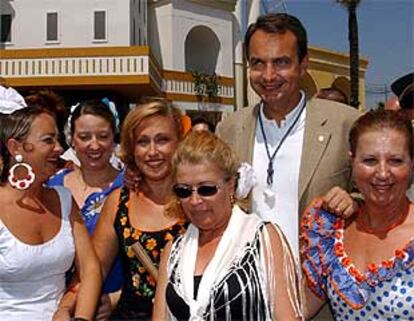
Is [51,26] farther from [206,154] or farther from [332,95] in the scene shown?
[206,154]

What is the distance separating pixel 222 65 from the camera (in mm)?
25453

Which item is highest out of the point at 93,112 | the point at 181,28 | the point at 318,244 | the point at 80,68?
the point at 181,28

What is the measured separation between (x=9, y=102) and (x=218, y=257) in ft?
4.73

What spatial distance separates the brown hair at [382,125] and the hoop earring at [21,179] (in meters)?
1.24

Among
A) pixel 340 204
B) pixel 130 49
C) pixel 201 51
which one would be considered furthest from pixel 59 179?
pixel 201 51

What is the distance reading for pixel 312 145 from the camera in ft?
10.7

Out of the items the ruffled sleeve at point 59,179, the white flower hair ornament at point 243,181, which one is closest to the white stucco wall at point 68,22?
the ruffled sleeve at point 59,179

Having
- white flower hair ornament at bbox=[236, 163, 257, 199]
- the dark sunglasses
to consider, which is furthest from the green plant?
the dark sunglasses

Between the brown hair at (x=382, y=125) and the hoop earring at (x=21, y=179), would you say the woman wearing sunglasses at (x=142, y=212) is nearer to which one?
the hoop earring at (x=21, y=179)

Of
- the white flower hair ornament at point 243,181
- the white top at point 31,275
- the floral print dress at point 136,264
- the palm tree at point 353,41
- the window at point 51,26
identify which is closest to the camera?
the white flower hair ornament at point 243,181

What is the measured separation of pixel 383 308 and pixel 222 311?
520 millimetres

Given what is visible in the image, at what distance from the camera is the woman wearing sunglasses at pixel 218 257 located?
7.84 feet

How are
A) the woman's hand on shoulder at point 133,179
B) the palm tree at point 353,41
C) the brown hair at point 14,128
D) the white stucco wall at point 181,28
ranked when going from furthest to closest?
the palm tree at point 353,41
the white stucco wall at point 181,28
the woman's hand on shoulder at point 133,179
the brown hair at point 14,128

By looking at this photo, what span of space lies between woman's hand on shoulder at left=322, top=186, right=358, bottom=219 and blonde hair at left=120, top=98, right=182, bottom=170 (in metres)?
0.86
